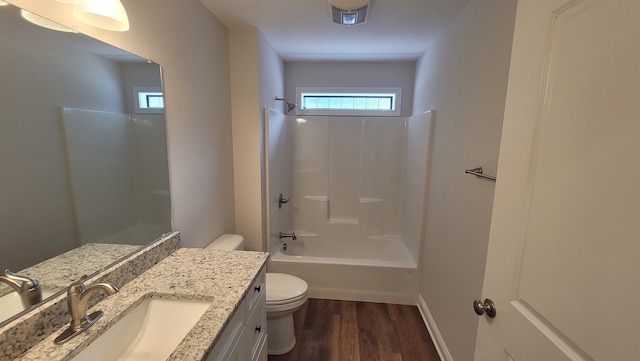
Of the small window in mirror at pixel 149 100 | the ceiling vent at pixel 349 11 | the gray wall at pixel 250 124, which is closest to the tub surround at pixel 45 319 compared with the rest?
the small window in mirror at pixel 149 100

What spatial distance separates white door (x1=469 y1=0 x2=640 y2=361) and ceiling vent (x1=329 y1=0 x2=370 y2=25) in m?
1.03

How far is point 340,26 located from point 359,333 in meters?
2.39

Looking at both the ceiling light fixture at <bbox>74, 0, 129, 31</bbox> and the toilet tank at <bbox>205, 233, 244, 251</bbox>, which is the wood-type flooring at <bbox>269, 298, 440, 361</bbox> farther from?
the ceiling light fixture at <bbox>74, 0, 129, 31</bbox>

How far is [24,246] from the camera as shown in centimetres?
81

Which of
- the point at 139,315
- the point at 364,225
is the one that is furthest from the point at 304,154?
the point at 139,315

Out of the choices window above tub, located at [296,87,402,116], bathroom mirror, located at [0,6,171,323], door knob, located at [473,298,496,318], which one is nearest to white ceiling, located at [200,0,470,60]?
window above tub, located at [296,87,402,116]

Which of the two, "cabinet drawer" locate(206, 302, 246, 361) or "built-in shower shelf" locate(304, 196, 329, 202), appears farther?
"built-in shower shelf" locate(304, 196, 329, 202)

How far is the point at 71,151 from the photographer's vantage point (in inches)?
36.7

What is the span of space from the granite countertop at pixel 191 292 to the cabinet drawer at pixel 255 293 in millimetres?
74

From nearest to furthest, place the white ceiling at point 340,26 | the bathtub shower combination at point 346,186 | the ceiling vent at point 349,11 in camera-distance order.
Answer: the ceiling vent at point 349,11
the white ceiling at point 340,26
the bathtub shower combination at point 346,186

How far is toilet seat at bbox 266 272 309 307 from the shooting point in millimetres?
1826

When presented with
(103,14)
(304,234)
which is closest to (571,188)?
(103,14)

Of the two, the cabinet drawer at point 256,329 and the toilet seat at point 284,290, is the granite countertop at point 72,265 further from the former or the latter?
the toilet seat at point 284,290

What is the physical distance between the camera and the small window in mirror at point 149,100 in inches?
49.1
